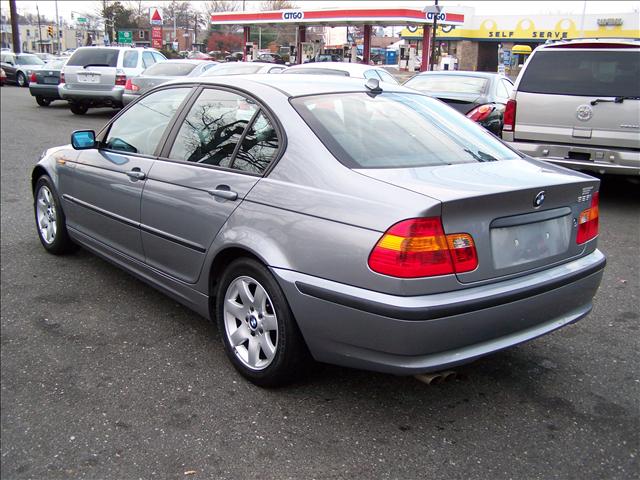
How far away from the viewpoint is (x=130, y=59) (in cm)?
1574

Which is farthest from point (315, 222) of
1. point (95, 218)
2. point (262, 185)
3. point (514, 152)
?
point (95, 218)

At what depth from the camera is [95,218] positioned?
4.47m

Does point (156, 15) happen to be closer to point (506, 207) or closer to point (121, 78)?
point (121, 78)

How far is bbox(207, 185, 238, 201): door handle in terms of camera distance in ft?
10.7

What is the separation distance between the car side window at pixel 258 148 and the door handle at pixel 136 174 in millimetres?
821

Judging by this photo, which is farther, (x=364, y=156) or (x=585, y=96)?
(x=585, y=96)

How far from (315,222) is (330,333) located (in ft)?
1.65

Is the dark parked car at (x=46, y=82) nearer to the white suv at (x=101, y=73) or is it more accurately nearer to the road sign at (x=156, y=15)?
the white suv at (x=101, y=73)

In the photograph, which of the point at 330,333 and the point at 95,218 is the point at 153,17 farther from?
the point at 330,333

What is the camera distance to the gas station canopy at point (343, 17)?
115 feet

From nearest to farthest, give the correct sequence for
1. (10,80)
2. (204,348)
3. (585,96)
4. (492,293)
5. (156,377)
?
(492,293), (156,377), (204,348), (585,96), (10,80)

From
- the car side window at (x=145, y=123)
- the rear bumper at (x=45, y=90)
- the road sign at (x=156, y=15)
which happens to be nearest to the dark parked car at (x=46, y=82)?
the rear bumper at (x=45, y=90)

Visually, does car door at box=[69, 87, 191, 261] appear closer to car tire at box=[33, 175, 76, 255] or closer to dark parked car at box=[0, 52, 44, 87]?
car tire at box=[33, 175, 76, 255]

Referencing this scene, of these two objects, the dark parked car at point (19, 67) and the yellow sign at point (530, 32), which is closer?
the dark parked car at point (19, 67)
